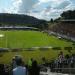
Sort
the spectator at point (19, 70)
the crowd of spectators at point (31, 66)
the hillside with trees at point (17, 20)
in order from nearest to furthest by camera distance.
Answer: the spectator at point (19, 70) < the crowd of spectators at point (31, 66) < the hillside with trees at point (17, 20)

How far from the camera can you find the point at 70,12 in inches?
5576

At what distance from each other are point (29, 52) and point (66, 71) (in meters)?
8.37

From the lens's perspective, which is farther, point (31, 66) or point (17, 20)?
point (17, 20)

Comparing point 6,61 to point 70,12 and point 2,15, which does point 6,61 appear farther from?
point 2,15

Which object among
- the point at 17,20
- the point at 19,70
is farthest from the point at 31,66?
the point at 17,20

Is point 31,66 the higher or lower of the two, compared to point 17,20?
lower

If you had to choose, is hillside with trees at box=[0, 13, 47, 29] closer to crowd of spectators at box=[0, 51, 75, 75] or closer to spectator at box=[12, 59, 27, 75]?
crowd of spectators at box=[0, 51, 75, 75]

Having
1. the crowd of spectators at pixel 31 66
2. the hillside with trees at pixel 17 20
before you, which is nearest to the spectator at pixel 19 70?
the crowd of spectators at pixel 31 66

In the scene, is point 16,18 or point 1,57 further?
point 16,18

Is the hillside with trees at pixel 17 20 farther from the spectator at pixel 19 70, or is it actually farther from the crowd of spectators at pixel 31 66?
the spectator at pixel 19 70

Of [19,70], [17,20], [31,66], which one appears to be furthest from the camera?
[17,20]

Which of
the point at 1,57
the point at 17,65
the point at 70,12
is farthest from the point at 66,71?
the point at 70,12

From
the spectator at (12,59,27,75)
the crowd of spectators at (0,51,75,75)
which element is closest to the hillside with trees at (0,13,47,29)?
the crowd of spectators at (0,51,75,75)

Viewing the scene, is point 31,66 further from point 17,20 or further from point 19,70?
point 17,20
